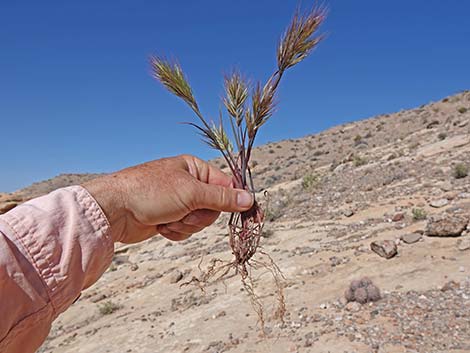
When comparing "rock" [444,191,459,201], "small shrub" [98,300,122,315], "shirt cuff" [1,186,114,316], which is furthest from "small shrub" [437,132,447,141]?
"shirt cuff" [1,186,114,316]

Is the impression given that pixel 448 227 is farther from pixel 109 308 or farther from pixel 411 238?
pixel 109 308

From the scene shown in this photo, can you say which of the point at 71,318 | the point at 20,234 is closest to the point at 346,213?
the point at 71,318

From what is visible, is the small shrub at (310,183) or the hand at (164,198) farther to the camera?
the small shrub at (310,183)

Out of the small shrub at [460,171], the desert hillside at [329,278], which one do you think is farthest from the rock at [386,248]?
the small shrub at [460,171]

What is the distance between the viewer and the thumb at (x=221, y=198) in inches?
83.8

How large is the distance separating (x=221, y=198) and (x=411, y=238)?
611cm

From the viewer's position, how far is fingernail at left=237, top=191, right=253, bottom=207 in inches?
93.7

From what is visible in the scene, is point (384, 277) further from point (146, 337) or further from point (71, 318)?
point (71, 318)

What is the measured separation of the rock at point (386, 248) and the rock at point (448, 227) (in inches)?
28.8

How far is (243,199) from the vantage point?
2.40 meters

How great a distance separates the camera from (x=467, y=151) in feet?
41.3

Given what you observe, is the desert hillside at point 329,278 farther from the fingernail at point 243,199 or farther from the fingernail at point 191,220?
the fingernail at point 191,220

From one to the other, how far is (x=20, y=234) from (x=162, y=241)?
42.3 ft

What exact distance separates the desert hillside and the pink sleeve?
420 centimetres
